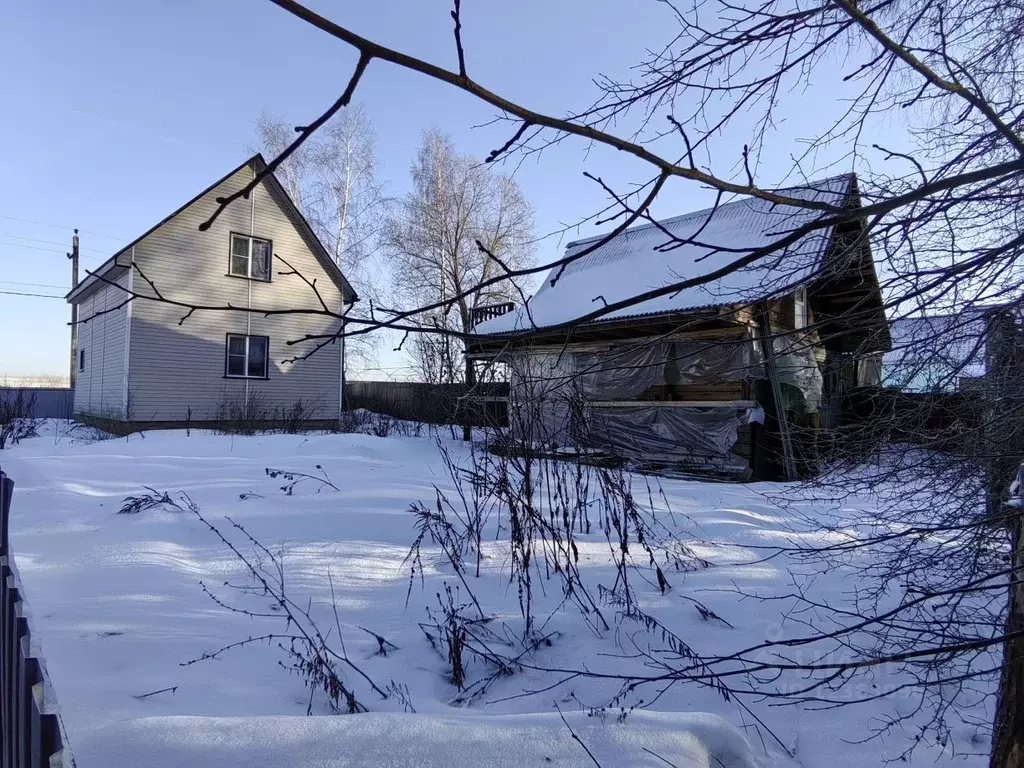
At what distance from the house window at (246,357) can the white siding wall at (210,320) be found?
14 centimetres

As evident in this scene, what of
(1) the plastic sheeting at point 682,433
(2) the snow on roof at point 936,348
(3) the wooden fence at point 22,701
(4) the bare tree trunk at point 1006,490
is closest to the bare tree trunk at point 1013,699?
(4) the bare tree trunk at point 1006,490

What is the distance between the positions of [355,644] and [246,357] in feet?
44.0

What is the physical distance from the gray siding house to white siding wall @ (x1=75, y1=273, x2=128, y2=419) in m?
0.05

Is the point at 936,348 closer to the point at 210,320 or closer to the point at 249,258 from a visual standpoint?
the point at 210,320

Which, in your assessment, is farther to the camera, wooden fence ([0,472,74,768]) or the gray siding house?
the gray siding house

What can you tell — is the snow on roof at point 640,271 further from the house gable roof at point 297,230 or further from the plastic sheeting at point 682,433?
the house gable roof at point 297,230

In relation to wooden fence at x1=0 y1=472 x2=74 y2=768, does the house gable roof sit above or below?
above

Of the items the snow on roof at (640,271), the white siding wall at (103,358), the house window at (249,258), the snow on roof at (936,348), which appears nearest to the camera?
the snow on roof at (936,348)

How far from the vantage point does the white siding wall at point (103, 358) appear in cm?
1397

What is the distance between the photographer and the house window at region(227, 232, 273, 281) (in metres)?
14.9

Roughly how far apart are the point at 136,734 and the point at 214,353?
14.2 m

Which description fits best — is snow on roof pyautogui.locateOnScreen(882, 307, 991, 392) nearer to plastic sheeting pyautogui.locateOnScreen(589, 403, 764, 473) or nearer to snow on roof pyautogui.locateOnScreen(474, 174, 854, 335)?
snow on roof pyautogui.locateOnScreen(474, 174, 854, 335)

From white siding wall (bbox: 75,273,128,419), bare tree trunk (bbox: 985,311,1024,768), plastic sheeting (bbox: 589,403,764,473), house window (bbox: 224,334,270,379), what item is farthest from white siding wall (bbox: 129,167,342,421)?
bare tree trunk (bbox: 985,311,1024,768)

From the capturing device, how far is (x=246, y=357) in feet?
49.6
